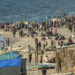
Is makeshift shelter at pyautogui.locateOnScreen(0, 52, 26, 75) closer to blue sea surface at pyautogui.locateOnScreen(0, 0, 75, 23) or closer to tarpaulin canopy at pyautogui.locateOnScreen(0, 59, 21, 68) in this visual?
Result: tarpaulin canopy at pyautogui.locateOnScreen(0, 59, 21, 68)

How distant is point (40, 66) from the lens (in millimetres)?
22281

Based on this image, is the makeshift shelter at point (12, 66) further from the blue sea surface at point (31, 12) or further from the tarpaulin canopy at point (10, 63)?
the blue sea surface at point (31, 12)

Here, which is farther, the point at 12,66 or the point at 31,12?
the point at 31,12

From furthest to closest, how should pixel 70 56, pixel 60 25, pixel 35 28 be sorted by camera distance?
pixel 60 25 → pixel 35 28 → pixel 70 56

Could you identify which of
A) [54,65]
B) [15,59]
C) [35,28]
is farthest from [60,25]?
[15,59]

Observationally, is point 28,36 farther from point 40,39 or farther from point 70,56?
point 70,56

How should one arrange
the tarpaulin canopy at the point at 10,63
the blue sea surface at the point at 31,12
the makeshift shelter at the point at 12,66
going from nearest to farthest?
the makeshift shelter at the point at 12,66, the tarpaulin canopy at the point at 10,63, the blue sea surface at the point at 31,12

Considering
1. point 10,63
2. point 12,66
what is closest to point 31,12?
point 10,63

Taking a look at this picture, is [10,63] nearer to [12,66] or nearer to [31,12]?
[12,66]

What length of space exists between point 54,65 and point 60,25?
83.9ft

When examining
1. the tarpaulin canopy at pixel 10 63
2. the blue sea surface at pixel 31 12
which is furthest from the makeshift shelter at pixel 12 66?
the blue sea surface at pixel 31 12

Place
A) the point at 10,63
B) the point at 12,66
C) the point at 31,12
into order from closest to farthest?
the point at 12,66
the point at 10,63
the point at 31,12

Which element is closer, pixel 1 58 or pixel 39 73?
pixel 1 58

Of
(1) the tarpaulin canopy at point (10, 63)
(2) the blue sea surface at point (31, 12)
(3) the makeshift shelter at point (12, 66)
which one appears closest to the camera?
(3) the makeshift shelter at point (12, 66)
